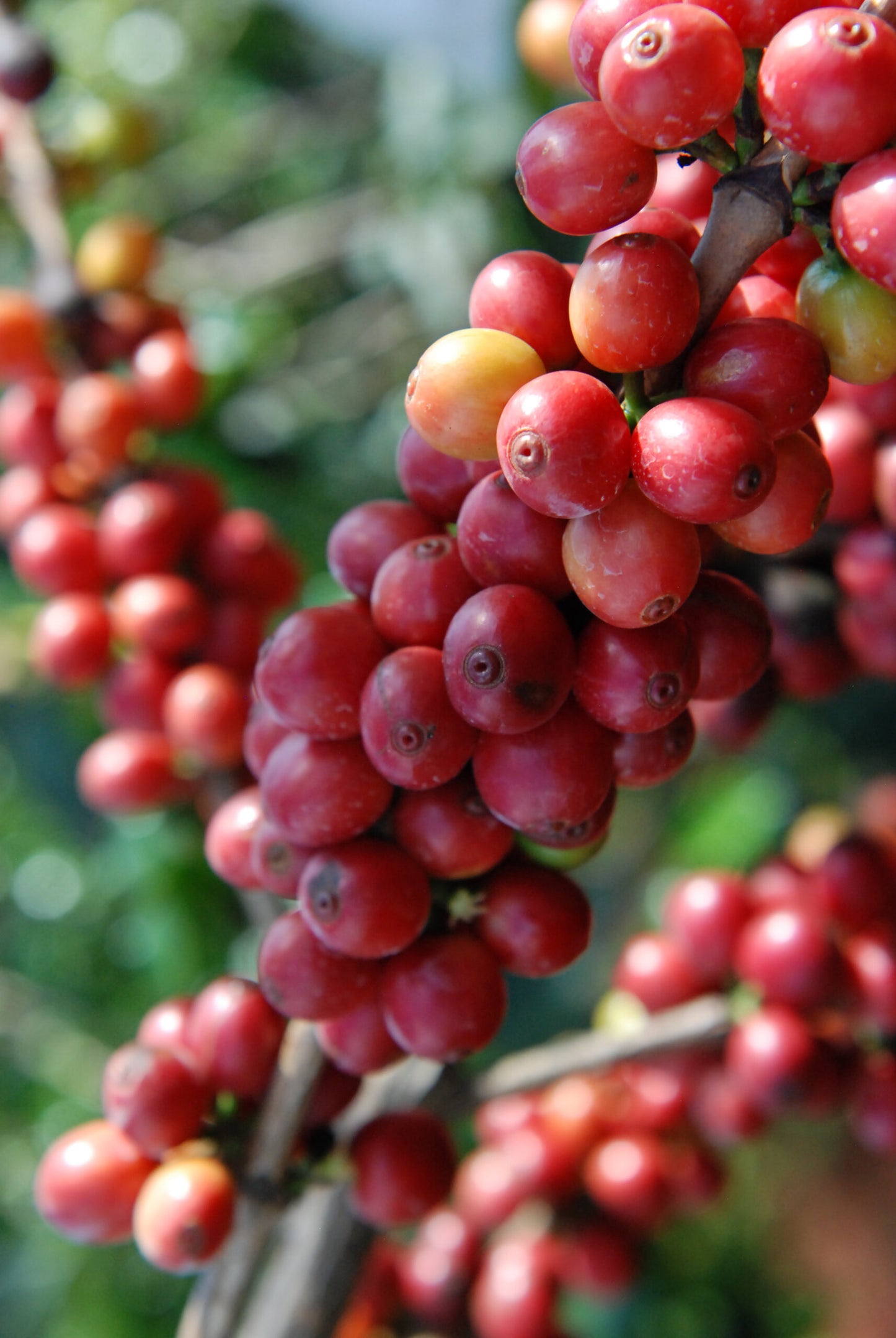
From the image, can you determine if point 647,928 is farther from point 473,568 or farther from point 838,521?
point 473,568

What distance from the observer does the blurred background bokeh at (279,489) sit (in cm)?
93

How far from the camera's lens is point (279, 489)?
102cm

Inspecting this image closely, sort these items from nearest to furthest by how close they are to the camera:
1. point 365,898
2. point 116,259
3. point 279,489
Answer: point 365,898, point 116,259, point 279,489

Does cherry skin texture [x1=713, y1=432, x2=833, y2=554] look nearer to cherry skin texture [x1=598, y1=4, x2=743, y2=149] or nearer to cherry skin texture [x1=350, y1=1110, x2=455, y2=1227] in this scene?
cherry skin texture [x1=598, y1=4, x2=743, y2=149]

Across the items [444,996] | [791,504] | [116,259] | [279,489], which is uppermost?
[116,259]

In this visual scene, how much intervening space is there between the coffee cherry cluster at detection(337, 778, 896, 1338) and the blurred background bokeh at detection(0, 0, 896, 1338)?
0.19 meters

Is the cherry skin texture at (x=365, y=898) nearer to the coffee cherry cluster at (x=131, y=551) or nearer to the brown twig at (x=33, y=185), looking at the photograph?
the coffee cherry cluster at (x=131, y=551)

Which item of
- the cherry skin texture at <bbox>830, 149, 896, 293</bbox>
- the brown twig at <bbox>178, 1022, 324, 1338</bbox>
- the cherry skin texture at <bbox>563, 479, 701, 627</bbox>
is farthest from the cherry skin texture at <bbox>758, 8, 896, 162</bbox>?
the brown twig at <bbox>178, 1022, 324, 1338</bbox>

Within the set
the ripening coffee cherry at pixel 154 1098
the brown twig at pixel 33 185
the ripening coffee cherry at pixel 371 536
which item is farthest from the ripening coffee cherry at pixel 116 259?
the ripening coffee cherry at pixel 154 1098

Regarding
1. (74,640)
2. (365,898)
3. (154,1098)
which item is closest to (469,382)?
(365,898)

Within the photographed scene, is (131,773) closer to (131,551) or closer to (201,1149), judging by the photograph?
(131,551)

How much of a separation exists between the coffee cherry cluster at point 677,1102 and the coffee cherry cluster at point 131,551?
0.32 meters

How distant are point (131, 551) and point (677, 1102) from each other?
56 centimetres

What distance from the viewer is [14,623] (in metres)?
0.98
